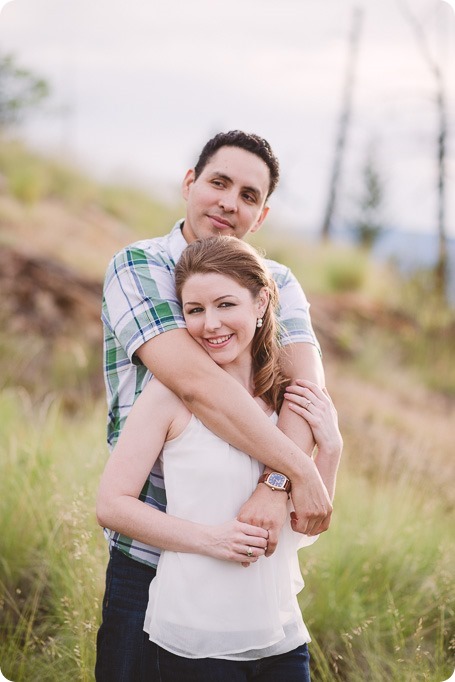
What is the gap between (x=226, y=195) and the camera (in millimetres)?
2504

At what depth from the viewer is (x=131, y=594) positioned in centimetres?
221

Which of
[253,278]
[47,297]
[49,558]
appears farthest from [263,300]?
[47,297]

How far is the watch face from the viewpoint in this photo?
6.87 feet

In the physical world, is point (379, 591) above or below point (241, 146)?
below

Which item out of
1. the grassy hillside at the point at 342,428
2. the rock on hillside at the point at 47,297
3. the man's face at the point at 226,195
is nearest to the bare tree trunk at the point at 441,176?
the grassy hillside at the point at 342,428

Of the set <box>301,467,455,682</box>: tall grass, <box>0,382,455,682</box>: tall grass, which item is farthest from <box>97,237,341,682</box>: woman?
<box>301,467,455,682</box>: tall grass

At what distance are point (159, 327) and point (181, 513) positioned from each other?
52cm

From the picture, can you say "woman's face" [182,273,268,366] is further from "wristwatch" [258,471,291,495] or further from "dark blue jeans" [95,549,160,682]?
"dark blue jeans" [95,549,160,682]

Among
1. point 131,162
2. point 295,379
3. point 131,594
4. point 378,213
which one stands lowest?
point 131,594

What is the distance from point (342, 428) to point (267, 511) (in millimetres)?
4753

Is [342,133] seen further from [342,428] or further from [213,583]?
[213,583]

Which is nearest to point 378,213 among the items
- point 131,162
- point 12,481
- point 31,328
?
point 131,162

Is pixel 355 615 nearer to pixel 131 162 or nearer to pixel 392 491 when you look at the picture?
pixel 392 491

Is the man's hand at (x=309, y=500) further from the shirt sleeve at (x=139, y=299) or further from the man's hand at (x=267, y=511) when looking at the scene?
the shirt sleeve at (x=139, y=299)
